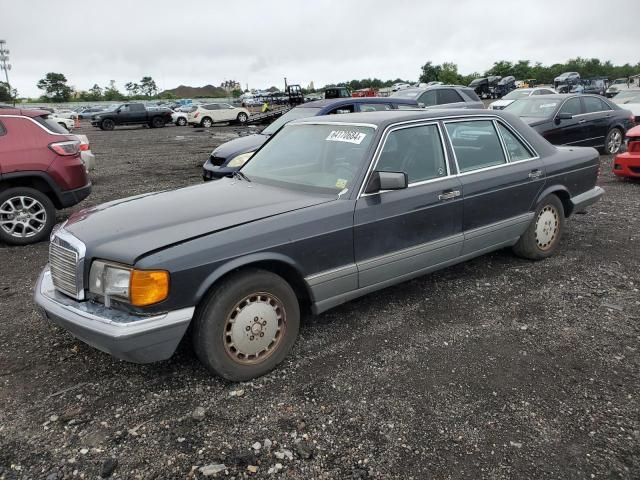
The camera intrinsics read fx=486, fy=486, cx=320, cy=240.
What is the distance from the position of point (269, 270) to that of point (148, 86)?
11940 cm

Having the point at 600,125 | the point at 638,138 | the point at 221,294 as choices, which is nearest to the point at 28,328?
the point at 221,294

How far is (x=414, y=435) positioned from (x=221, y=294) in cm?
134

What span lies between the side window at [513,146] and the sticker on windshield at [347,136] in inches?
64.4

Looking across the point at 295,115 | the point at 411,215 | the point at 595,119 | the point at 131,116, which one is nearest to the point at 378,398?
the point at 411,215

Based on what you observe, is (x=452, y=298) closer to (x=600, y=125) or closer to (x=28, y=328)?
(x=28, y=328)

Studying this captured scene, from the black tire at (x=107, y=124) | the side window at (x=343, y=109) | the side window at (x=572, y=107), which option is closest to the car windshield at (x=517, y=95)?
the side window at (x=572, y=107)

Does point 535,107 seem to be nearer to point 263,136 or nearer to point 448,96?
point 448,96

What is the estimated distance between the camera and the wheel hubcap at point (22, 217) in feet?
20.1

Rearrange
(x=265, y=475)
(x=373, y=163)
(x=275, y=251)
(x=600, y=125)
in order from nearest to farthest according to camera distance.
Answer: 1. (x=265, y=475)
2. (x=275, y=251)
3. (x=373, y=163)
4. (x=600, y=125)

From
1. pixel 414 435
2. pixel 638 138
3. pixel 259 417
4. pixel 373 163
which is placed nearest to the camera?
pixel 414 435

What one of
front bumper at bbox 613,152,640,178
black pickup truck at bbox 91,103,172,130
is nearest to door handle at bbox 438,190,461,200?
front bumper at bbox 613,152,640,178

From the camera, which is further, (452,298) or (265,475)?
(452,298)

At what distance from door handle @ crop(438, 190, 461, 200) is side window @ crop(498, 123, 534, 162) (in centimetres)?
94

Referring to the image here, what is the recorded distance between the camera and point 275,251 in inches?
121
